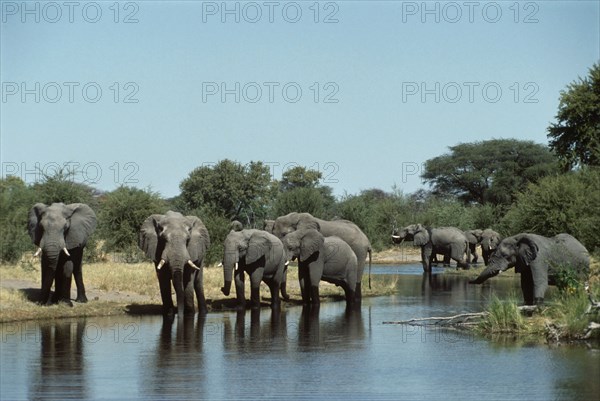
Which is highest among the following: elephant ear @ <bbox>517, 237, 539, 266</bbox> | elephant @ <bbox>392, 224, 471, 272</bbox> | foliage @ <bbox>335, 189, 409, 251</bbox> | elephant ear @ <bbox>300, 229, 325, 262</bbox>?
foliage @ <bbox>335, 189, 409, 251</bbox>

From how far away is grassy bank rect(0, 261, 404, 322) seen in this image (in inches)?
984

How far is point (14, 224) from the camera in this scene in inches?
1599

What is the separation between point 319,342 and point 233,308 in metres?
6.74

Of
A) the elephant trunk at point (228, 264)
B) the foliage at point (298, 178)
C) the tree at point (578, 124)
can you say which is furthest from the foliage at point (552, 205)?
the foliage at point (298, 178)

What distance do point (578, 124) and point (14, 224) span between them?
18.1 metres

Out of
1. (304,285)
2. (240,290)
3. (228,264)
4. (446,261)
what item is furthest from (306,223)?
(446,261)

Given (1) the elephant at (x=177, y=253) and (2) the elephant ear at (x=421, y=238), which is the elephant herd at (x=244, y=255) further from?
(2) the elephant ear at (x=421, y=238)

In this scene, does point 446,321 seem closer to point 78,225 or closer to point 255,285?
point 255,285

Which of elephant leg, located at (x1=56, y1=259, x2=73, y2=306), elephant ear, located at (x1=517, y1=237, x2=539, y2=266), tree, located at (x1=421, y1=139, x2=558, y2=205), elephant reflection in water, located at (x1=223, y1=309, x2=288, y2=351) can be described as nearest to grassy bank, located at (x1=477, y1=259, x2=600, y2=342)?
elephant ear, located at (x1=517, y1=237, x2=539, y2=266)

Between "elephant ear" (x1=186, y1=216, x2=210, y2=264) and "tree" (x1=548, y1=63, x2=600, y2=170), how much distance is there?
615 inches

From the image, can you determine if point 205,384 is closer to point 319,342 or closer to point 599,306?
point 319,342

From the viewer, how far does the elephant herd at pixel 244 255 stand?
24.7m

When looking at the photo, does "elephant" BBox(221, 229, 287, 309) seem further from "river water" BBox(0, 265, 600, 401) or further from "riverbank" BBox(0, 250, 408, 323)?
"river water" BBox(0, 265, 600, 401)

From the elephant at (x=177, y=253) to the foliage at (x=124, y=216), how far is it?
20.5 m
